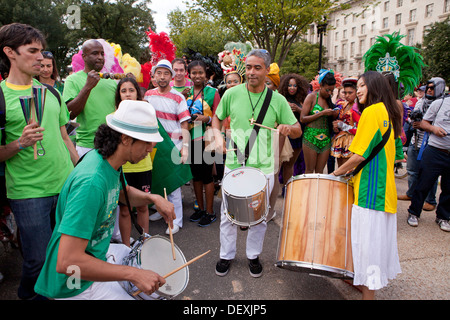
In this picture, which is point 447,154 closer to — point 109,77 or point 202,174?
point 202,174

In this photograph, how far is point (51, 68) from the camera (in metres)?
4.39

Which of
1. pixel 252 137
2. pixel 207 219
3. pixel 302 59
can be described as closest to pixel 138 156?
pixel 252 137

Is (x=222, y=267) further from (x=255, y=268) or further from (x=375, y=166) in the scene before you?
(x=375, y=166)

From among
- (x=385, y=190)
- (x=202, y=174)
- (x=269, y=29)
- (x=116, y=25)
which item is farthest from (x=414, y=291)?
(x=116, y=25)

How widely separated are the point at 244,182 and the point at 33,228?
1825mm

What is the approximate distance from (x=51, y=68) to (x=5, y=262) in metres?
2.79

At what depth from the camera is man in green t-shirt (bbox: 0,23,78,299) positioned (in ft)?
7.45

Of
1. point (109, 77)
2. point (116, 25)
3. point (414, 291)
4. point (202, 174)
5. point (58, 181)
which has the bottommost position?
point (414, 291)

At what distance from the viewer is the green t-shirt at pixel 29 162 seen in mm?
2285

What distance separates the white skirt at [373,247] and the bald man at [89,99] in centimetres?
290

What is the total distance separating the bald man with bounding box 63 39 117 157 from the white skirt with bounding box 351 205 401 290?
290 cm

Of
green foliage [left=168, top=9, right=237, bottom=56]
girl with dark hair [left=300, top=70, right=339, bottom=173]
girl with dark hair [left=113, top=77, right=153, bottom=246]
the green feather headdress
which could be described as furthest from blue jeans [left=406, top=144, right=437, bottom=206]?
green foliage [left=168, top=9, right=237, bottom=56]

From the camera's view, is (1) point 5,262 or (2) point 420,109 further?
(2) point 420,109

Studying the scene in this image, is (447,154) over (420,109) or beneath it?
beneath
